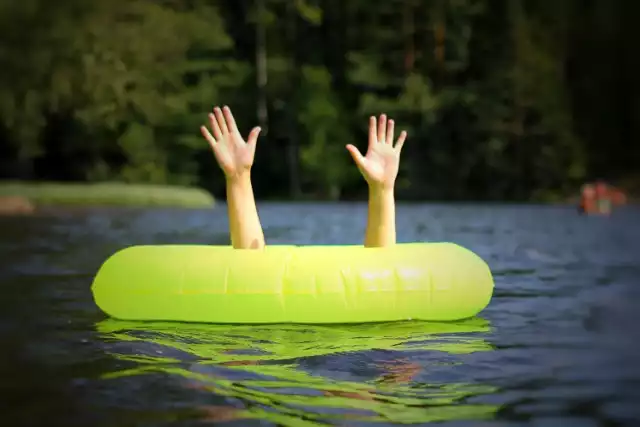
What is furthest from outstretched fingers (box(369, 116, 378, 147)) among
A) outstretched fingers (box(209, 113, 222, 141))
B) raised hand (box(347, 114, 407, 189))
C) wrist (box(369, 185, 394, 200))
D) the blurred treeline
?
the blurred treeline

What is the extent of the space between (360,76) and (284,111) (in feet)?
8.49

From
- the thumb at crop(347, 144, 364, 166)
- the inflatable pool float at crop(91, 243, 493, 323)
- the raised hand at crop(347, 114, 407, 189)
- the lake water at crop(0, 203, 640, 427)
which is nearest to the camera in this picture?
the lake water at crop(0, 203, 640, 427)

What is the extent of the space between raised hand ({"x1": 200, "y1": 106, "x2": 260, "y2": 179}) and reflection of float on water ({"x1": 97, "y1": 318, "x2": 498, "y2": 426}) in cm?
101

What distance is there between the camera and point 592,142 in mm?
26234

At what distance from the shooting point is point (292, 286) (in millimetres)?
4742

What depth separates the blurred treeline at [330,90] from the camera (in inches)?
985

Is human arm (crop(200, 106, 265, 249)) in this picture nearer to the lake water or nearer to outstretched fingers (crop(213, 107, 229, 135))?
outstretched fingers (crop(213, 107, 229, 135))

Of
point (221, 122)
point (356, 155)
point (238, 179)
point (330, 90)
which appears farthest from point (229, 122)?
point (330, 90)

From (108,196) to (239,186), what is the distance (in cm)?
1768

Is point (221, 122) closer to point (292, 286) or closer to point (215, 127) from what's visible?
point (215, 127)

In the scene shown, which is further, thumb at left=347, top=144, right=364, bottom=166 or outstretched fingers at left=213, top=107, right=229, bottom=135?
outstretched fingers at left=213, top=107, right=229, bottom=135

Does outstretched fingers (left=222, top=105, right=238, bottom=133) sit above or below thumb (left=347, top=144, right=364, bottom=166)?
above

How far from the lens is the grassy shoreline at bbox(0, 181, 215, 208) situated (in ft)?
71.3

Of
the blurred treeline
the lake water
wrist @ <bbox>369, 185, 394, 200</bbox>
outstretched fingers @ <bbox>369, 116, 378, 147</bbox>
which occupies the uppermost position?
the blurred treeline
